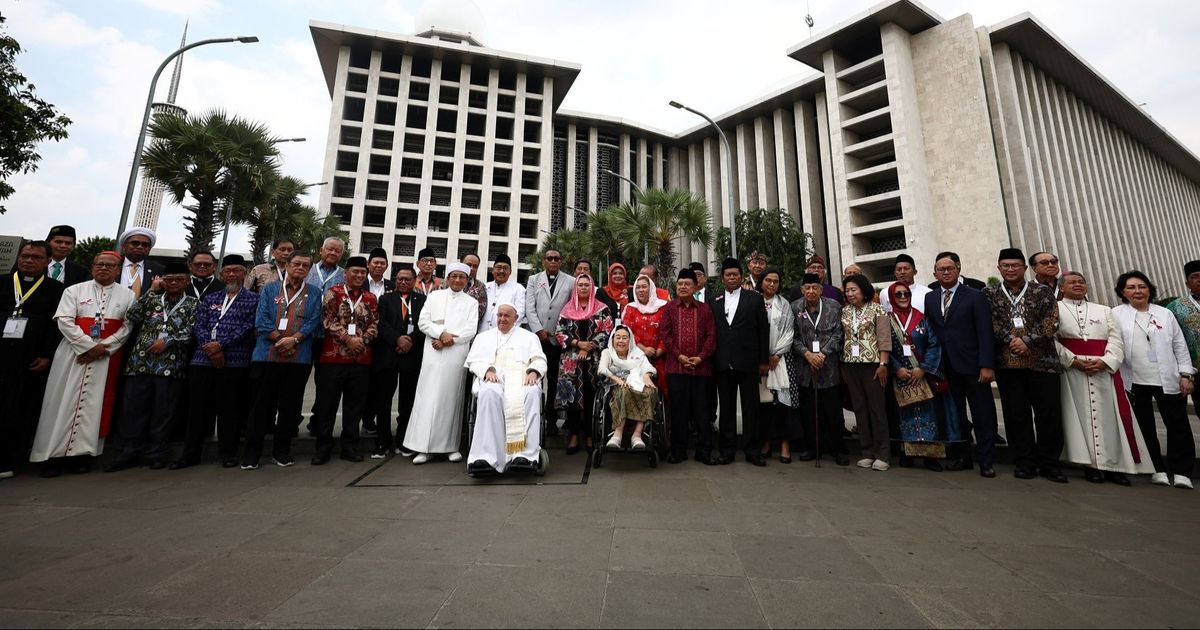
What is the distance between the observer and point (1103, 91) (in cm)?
3559

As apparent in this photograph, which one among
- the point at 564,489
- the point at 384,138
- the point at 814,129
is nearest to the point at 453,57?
the point at 384,138

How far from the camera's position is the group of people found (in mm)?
4406

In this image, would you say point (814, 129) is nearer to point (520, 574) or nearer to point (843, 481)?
point (843, 481)

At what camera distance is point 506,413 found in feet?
14.1

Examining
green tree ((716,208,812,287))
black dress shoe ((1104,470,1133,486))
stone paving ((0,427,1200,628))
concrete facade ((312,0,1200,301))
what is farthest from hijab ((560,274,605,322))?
concrete facade ((312,0,1200,301))

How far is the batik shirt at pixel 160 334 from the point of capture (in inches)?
180

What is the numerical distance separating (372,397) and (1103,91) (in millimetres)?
53147

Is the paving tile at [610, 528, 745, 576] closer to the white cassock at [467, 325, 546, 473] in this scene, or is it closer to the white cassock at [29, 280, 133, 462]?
the white cassock at [467, 325, 546, 473]

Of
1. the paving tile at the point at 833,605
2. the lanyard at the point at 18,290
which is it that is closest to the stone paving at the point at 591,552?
the paving tile at the point at 833,605

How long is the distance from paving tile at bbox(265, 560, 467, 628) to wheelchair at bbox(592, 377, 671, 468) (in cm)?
230

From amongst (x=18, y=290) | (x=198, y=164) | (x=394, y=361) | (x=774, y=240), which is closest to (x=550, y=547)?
(x=394, y=361)

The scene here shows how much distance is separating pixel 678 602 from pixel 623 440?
253 centimetres

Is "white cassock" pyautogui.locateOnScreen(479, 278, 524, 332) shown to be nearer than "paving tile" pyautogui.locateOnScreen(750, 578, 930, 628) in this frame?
No

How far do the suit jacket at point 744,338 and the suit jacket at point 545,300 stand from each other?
74.3 inches
